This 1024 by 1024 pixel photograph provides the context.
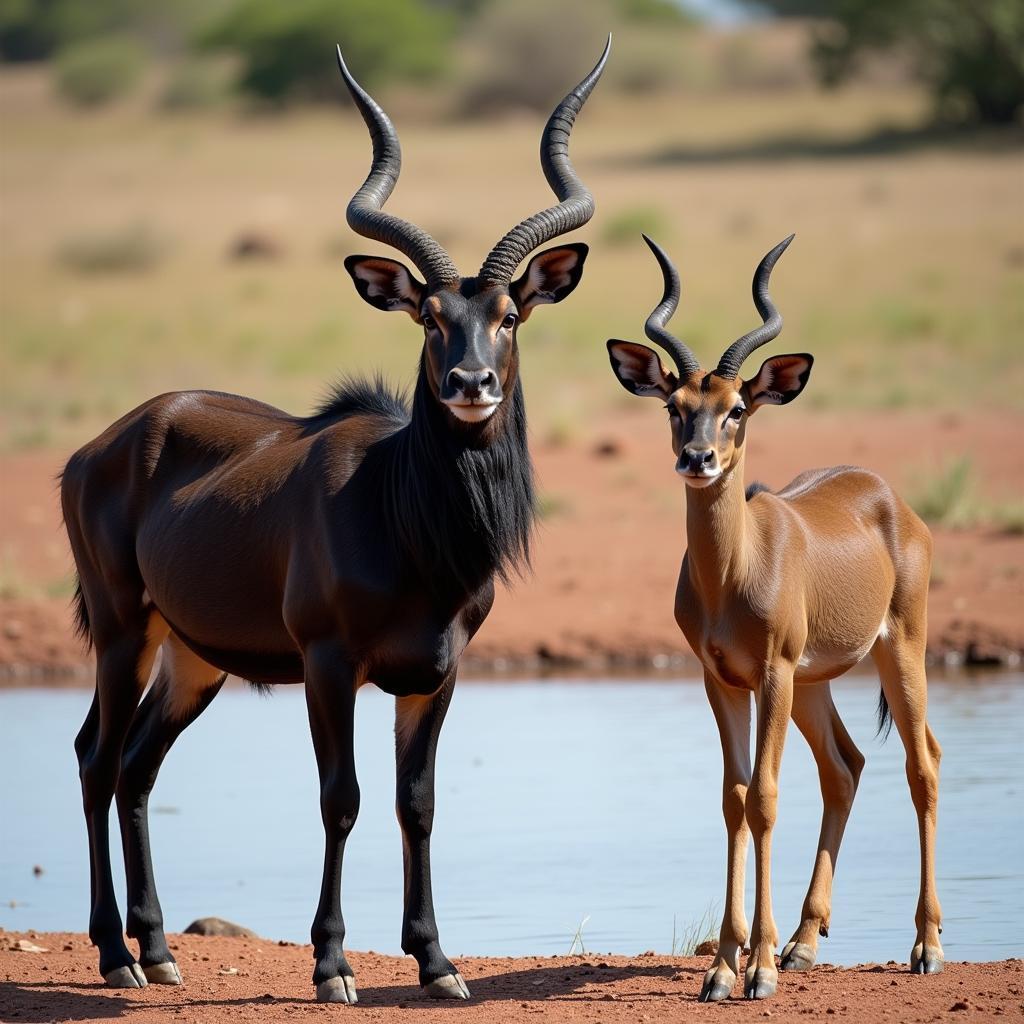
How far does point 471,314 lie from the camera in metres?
7.51

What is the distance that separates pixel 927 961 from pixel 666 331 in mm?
2656

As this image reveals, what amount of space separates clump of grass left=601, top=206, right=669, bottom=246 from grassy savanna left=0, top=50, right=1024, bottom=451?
72 mm

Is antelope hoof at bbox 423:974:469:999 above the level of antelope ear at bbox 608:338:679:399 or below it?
below

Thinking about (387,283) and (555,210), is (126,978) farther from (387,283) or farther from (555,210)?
(555,210)

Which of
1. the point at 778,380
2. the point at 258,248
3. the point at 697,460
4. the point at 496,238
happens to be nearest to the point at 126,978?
the point at 697,460

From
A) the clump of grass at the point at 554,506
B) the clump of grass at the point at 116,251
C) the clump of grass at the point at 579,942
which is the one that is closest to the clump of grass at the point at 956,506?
the clump of grass at the point at 554,506

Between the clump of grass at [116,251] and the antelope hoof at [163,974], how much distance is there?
29100 mm

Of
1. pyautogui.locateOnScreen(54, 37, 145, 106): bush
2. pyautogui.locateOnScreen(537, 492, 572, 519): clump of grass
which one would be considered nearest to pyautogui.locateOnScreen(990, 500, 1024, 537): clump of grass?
pyautogui.locateOnScreen(537, 492, 572, 519): clump of grass

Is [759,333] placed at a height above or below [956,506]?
above

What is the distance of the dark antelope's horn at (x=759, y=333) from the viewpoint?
7504mm

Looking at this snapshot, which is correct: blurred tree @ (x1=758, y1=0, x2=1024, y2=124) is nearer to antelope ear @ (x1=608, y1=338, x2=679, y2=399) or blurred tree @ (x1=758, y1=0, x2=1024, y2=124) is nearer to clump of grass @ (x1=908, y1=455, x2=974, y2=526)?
clump of grass @ (x1=908, y1=455, x2=974, y2=526)

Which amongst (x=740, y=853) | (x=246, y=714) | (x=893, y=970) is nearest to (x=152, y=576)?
(x=740, y=853)

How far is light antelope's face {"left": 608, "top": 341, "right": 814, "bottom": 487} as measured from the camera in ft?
23.5

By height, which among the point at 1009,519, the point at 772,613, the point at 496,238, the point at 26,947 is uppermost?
the point at 496,238
